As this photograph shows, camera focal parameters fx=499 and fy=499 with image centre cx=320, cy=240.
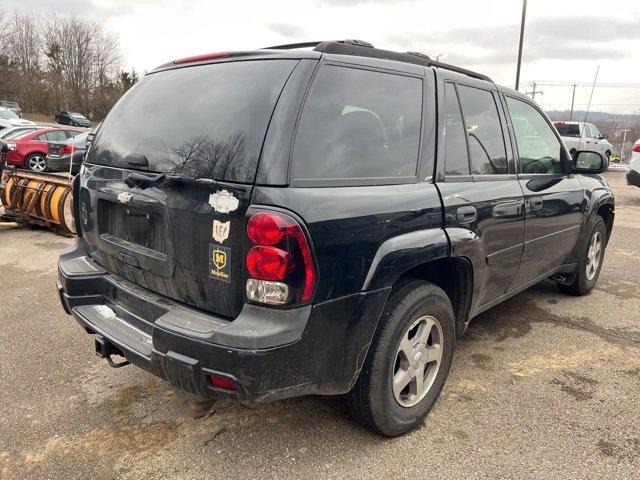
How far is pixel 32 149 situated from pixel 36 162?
414 mm

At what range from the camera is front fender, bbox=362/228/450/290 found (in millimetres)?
2203

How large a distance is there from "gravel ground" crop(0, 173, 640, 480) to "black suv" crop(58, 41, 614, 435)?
25 cm

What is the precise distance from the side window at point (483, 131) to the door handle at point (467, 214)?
279mm

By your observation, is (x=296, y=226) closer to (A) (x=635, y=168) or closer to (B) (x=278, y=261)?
(B) (x=278, y=261)

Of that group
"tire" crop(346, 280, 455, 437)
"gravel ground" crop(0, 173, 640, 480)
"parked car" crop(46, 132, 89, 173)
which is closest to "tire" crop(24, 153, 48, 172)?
"parked car" crop(46, 132, 89, 173)

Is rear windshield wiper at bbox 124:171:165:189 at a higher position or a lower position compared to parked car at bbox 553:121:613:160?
lower

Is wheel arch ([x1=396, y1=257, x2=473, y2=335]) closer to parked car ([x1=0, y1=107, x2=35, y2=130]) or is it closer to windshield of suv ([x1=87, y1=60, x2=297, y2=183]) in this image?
windshield of suv ([x1=87, y1=60, x2=297, y2=183])

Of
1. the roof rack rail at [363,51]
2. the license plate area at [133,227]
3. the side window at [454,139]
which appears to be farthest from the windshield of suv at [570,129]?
the license plate area at [133,227]

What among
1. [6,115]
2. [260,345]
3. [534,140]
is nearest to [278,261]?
[260,345]

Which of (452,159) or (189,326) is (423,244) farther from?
(189,326)

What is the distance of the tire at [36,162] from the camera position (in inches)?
616

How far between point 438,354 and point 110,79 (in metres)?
55.0

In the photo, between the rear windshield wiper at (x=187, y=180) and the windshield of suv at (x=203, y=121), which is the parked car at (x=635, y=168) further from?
the rear windshield wiper at (x=187, y=180)

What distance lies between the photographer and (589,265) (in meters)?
4.79
